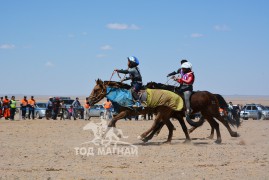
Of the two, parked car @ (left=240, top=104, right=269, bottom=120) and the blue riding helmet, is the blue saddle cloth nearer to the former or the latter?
the blue riding helmet

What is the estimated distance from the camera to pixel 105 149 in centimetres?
1424

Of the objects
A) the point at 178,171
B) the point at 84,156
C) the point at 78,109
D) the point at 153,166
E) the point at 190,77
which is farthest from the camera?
the point at 78,109

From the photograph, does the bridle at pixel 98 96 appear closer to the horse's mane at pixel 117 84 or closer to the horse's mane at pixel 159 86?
the horse's mane at pixel 117 84

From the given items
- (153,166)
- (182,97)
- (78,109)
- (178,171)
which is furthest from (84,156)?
(78,109)

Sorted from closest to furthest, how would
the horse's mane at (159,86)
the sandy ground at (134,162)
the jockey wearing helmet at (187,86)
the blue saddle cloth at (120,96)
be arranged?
the sandy ground at (134,162), the blue saddle cloth at (120,96), the jockey wearing helmet at (187,86), the horse's mane at (159,86)

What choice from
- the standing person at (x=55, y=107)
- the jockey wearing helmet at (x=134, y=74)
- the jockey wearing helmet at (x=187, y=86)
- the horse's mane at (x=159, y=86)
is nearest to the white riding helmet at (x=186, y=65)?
the jockey wearing helmet at (x=187, y=86)

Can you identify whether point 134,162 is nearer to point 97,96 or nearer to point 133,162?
point 133,162

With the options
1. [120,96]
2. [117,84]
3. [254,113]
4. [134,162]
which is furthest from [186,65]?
[254,113]

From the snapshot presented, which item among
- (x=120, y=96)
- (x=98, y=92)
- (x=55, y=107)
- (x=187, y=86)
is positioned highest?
(x=55, y=107)

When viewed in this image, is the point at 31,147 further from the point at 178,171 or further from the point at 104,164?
the point at 178,171

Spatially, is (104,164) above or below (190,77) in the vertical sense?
below

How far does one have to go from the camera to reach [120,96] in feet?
51.7

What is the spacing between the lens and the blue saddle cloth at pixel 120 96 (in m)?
15.7

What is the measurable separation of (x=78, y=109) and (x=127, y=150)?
99.9ft
